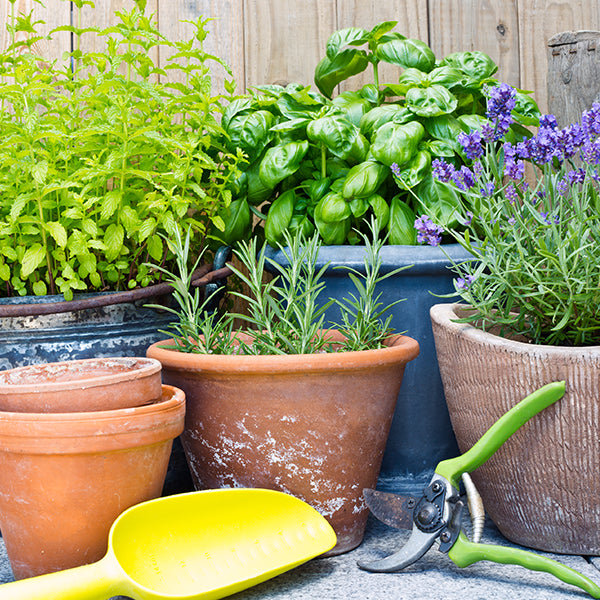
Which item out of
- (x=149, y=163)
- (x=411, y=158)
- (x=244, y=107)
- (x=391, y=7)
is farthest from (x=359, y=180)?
(x=391, y=7)

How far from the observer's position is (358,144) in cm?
132

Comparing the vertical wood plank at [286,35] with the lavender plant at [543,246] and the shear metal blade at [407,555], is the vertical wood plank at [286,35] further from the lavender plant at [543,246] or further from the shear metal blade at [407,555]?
the shear metal blade at [407,555]

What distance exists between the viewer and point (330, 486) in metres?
0.97

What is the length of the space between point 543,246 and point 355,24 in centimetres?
113

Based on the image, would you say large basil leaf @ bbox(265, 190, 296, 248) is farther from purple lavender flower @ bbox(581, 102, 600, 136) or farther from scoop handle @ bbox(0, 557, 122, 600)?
scoop handle @ bbox(0, 557, 122, 600)

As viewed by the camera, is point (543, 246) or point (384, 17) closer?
point (543, 246)

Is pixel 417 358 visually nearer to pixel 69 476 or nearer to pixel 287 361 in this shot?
pixel 287 361

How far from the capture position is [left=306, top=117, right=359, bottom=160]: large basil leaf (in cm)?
127

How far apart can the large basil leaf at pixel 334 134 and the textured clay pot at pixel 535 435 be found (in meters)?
0.47

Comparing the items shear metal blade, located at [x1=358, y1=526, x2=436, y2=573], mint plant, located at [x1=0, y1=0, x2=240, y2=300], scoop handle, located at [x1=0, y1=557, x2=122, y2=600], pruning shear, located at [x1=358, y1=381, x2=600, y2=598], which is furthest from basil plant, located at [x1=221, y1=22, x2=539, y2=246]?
scoop handle, located at [x1=0, y1=557, x2=122, y2=600]

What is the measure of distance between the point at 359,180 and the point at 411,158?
118 millimetres

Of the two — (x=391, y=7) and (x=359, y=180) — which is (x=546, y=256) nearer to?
(x=359, y=180)

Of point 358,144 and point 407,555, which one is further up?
point 358,144

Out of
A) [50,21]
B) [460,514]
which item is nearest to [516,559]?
[460,514]
